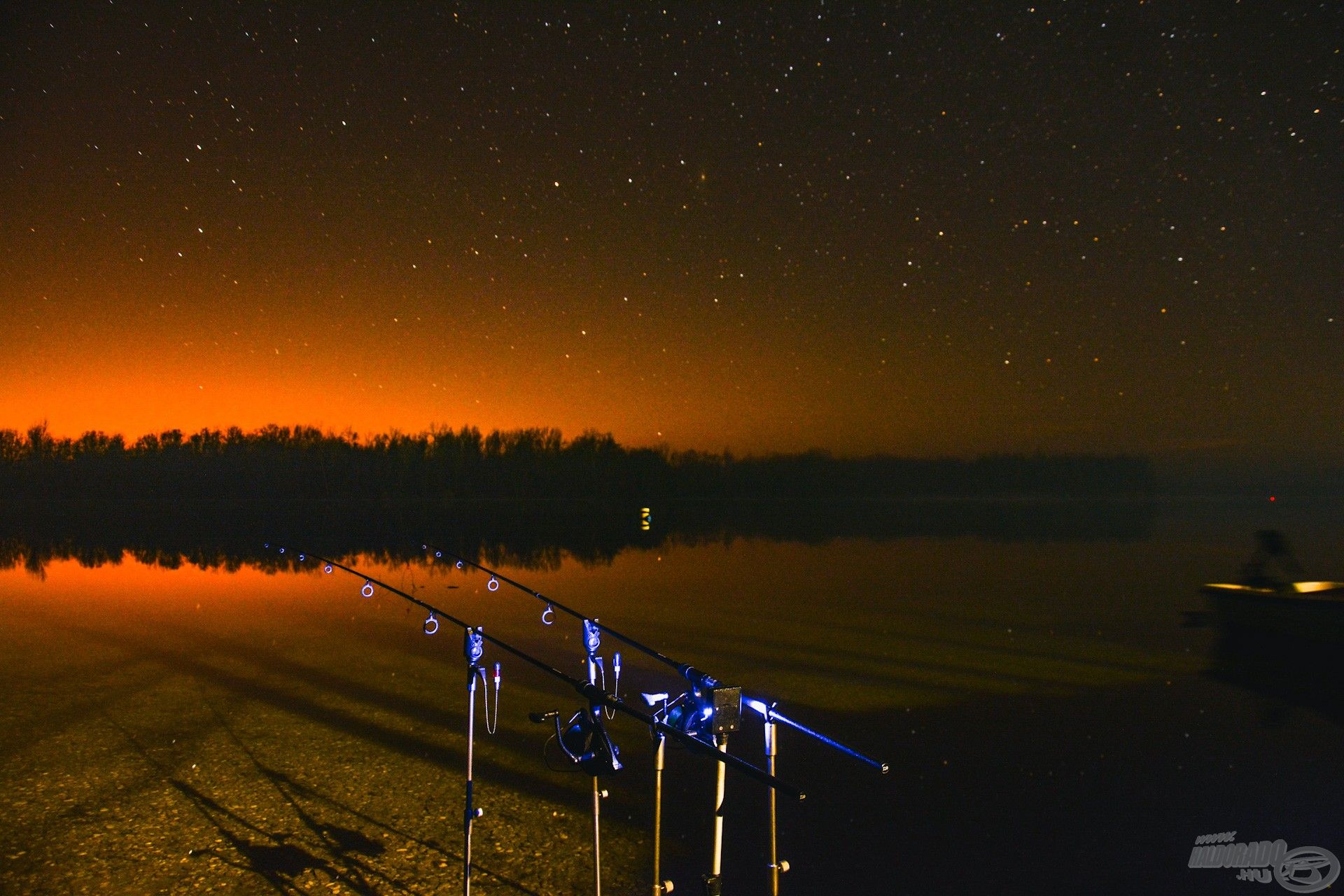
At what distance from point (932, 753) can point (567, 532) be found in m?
45.4

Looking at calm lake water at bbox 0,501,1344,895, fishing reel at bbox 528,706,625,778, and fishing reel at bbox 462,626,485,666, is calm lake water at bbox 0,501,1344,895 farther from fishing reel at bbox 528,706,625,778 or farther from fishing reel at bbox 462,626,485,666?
fishing reel at bbox 528,706,625,778

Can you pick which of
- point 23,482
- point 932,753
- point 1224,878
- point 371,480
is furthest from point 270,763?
point 23,482

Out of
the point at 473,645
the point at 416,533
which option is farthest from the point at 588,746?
the point at 416,533

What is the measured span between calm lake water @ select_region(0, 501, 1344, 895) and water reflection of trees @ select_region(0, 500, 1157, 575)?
5.07m

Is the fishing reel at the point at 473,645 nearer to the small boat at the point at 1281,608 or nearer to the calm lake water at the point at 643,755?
the calm lake water at the point at 643,755

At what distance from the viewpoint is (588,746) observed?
3709 millimetres

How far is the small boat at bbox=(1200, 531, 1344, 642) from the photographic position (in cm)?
1182

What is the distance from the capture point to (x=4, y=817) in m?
5.93

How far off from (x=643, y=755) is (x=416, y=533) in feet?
160

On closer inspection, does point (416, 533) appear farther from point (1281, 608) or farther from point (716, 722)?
point (716, 722)

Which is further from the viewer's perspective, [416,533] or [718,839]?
[416,533]

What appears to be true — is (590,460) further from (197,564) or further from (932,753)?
(932,753)

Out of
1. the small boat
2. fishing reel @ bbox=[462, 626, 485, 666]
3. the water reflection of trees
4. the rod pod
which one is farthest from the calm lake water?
the water reflection of trees

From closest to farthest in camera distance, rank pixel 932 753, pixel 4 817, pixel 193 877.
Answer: pixel 193 877 → pixel 4 817 → pixel 932 753
